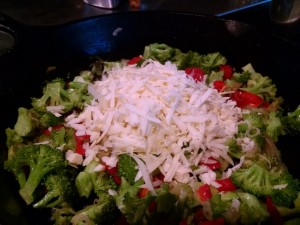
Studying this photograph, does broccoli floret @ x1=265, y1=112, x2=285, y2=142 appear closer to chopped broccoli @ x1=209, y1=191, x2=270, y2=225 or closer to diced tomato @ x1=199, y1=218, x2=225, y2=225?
chopped broccoli @ x1=209, y1=191, x2=270, y2=225

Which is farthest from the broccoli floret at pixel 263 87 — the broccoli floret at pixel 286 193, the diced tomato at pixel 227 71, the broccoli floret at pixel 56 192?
the broccoli floret at pixel 56 192

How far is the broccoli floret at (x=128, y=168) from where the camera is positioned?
1471mm

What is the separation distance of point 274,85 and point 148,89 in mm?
780

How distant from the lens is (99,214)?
53.9 inches

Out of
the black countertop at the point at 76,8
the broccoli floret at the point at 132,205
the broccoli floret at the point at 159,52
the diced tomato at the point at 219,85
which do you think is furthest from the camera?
the black countertop at the point at 76,8

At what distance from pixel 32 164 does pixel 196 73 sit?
1.03 meters

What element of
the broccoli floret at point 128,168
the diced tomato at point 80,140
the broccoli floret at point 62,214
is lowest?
the broccoli floret at point 62,214

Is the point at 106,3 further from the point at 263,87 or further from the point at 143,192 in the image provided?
the point at 143,192

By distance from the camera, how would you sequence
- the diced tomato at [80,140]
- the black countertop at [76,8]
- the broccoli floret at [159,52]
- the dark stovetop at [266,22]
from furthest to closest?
the black countertop at [76,8] < the dark stovetop at [266,22] < the broccoli floret at [159,52] < the diced tomato at [80,140]

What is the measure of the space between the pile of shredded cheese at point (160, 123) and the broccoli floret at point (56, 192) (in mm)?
145

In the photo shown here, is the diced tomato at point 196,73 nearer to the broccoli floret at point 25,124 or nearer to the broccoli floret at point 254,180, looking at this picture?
the broccoli floret at point 254,180

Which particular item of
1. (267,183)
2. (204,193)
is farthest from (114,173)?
(267,183)

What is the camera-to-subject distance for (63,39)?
6.48 ft

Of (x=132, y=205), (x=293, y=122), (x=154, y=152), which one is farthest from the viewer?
(x=293, y=122)
